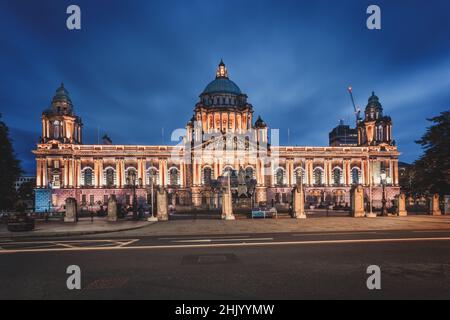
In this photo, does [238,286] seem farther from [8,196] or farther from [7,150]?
[7,150]

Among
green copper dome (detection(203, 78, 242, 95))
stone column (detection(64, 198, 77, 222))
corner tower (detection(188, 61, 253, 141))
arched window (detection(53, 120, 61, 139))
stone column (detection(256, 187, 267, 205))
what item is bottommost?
stone column (detection(256, 187, 267, 205))

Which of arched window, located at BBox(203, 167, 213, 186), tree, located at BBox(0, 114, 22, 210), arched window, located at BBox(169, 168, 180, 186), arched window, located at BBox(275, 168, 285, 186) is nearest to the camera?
tree, located at BBox(0, 114, 22, 210)

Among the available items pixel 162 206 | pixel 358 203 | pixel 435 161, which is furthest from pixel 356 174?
pixel 162 206

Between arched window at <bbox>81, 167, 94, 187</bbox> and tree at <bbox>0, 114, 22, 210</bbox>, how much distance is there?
136ft

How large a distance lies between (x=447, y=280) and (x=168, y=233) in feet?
49.9

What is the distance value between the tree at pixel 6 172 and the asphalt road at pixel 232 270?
88.0ft

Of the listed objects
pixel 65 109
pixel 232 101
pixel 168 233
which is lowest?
pixel 168 233

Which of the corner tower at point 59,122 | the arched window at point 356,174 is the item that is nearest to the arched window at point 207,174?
the corner tower at point 59,122

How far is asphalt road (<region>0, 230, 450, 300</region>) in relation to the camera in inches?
304

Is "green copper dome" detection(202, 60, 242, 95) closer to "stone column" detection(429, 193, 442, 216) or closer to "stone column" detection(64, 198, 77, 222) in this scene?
"stone column" detection(429, 193, 442, 216)

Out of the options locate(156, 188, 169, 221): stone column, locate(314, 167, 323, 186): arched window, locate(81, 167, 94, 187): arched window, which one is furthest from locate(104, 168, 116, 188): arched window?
locate(156, 188, 169, 221): stone column
